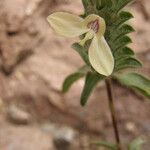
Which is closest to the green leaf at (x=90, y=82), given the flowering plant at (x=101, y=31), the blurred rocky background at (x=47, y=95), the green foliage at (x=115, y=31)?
the green foliage at (x=115, y=31)

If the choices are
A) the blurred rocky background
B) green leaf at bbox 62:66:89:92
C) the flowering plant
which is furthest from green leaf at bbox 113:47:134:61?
the blurred rocky background

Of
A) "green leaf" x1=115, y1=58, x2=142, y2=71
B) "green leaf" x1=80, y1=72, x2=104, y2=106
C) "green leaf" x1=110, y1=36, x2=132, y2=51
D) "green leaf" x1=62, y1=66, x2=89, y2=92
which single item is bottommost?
"green leaf" x1=62, y1=66, x2=89, y2=92

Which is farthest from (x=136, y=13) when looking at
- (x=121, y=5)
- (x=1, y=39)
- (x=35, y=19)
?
(x=121, y=5)

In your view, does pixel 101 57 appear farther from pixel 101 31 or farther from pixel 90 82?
pixel 90 82

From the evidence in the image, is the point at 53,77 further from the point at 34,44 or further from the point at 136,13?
the point at 136,13

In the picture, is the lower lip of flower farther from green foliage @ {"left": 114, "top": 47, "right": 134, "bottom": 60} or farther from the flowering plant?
green foliage @ {"left": 114, "top": 47, "right": 134, "bottom": 60}

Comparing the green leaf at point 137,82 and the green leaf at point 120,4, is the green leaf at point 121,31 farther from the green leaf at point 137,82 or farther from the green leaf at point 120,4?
the green leaf at point 137,82

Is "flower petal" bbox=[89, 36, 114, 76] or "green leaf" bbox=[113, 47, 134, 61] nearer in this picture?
"flower petal" bbox=[89, 36, 114, 76]

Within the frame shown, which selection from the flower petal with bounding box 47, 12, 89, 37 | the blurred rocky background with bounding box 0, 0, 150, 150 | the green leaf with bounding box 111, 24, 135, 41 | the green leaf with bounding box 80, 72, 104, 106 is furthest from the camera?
the blurred rocky background with bounding box 0, 0, 150, 150
